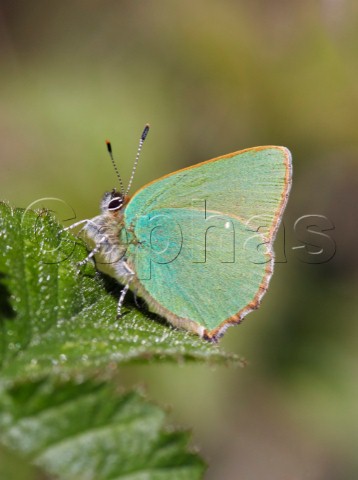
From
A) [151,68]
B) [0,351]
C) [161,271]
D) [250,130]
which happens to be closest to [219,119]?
[250,130]

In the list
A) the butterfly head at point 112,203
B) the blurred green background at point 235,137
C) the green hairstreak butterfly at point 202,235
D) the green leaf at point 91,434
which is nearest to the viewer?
the green leaf at point 91,434

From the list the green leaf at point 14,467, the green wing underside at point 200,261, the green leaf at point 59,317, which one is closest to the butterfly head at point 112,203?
the green wing underside at point 200,261

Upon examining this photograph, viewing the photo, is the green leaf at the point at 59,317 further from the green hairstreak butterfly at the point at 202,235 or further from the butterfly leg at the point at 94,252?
the green hairstreak butterfly at the point at 202,235

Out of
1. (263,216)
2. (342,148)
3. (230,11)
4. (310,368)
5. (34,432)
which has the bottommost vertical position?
(310,368)

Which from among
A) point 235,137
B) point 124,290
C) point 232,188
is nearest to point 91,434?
point 124,290

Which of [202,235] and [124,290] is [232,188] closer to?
[202,235]

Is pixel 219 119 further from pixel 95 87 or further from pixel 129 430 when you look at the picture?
pixel 129 430
